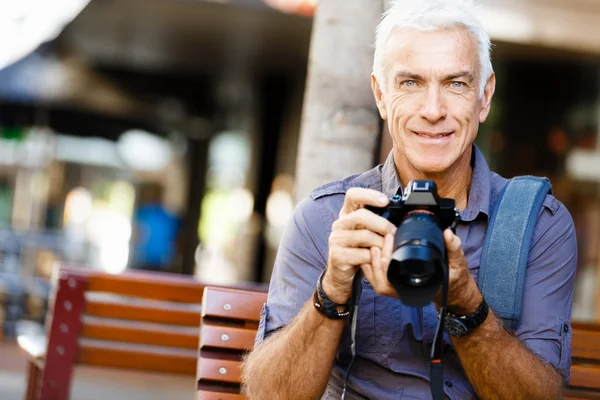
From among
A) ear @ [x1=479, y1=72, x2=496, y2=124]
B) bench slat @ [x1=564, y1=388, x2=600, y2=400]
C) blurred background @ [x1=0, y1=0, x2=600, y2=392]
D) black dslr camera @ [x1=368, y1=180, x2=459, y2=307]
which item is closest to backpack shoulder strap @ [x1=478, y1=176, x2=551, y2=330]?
ear @ [x1=479, y1=72, x2=496, y2=124]

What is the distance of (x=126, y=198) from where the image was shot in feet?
64.5

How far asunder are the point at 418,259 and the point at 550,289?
0.70 meters

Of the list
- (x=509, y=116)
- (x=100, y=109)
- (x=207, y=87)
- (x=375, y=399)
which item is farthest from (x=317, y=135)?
(x=207, y=87)

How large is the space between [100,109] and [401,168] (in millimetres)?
12806

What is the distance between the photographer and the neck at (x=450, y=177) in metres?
2.76

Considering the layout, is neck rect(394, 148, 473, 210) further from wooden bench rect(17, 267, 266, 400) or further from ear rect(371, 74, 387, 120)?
wooden bench rect(17, 267, 266, 400)

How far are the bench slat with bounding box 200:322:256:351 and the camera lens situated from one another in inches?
48.9

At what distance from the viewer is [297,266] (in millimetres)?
2684

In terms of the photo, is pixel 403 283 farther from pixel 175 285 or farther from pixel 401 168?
pixel 175 285

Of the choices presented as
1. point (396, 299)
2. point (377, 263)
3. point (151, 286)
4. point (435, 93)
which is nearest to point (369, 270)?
point (377, 263)

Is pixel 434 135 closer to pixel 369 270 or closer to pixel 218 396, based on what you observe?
pixel 369 270

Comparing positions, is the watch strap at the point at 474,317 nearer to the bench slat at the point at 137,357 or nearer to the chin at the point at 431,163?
the chin at the point at 431,163

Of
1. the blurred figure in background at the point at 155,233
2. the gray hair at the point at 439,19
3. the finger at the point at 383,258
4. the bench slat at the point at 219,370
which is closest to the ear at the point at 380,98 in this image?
the gray hair at the point at 439,19

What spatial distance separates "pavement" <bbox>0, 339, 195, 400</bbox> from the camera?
288 inches
